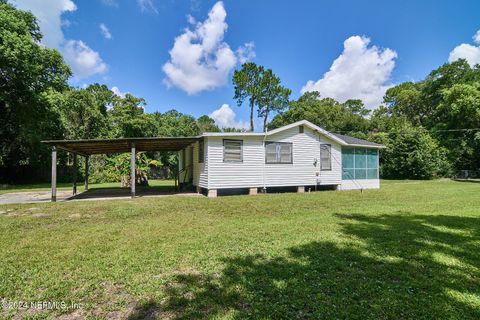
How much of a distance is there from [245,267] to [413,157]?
78.4 feet

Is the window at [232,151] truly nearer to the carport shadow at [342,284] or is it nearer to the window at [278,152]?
the window at [278,152]

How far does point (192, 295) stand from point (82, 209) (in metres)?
6.73

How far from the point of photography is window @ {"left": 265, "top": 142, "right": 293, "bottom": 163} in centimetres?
1255

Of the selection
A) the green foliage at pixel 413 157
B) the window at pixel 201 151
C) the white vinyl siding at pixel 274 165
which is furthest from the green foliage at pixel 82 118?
the green foliage at pixel 413 157

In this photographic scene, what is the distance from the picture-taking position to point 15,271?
11.2ft

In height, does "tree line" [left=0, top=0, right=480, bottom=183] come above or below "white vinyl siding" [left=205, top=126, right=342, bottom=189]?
→ above

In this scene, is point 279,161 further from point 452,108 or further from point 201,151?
point 452,108

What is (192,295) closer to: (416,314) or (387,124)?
(416,314)

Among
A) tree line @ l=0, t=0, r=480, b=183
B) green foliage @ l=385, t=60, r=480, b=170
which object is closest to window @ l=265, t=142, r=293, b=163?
tree line @ l=0, t=0, r=480, b=183

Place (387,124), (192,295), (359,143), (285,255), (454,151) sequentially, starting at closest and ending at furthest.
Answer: (192,295)
(285,255)
(359,143)
(454,151)
(387,124)

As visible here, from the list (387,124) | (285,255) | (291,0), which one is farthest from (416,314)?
(387,124)

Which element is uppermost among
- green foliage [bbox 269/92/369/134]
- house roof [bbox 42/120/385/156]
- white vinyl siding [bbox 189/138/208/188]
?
green foliage [bbox 269/92/369/134]

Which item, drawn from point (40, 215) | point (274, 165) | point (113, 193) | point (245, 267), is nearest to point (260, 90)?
point (274, 165)

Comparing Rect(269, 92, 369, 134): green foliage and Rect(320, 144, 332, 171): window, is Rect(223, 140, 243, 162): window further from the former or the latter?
Rect(269, 92, 369, 134): green foliage
